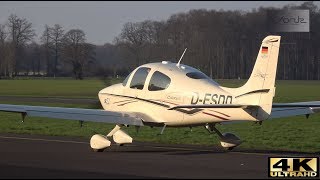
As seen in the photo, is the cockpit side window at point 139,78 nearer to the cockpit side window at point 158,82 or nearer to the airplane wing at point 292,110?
the cockpit side window at point 158,82

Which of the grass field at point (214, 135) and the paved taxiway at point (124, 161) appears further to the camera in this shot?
the grass field at point (214, 135)

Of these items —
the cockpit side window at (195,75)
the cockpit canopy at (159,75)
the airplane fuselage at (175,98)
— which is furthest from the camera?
the cockpit canopy at (159,75)

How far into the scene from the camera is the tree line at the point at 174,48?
25094 millimetres

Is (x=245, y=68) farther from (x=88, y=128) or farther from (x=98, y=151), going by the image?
(x=98, y=151)

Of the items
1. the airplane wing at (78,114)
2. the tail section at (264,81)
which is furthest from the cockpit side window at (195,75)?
the tail section at (264,81)

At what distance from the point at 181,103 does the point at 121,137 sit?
2266 millimetres

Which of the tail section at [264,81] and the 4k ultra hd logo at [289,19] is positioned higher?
the 4k ultra hd logo at [289,19]

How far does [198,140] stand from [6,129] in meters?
8.30

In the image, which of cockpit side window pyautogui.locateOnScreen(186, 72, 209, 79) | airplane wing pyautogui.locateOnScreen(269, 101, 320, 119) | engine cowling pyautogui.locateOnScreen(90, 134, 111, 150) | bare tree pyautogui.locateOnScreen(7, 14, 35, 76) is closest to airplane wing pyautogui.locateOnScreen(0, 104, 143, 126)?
engine cowling pyautogui.locateOnScreen(90, 134, 111, 150)

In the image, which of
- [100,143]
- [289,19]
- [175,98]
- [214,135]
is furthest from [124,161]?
[289,19]

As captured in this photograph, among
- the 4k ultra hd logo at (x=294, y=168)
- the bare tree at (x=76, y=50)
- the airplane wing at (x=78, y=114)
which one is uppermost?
the bare tree at (x=76, y=50)

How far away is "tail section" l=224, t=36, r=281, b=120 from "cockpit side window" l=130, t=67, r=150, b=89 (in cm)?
373

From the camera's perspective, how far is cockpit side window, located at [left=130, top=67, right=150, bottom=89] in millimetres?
19906

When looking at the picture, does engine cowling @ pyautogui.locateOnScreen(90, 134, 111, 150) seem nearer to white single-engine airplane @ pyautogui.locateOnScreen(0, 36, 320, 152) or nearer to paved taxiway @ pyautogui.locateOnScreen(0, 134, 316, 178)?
white single-engine airplane @ pyautogui.locateOnScreen(0, 36, 320, 152)
